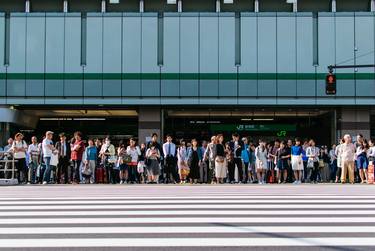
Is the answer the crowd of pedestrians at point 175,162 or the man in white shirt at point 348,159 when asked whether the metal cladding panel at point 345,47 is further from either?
the man in white shirt at point 348,159

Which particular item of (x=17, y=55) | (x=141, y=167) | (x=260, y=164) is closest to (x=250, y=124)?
(x=17, y=55)

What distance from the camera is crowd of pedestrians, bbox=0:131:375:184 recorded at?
21453 millimetres

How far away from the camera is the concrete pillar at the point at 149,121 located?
37.0m

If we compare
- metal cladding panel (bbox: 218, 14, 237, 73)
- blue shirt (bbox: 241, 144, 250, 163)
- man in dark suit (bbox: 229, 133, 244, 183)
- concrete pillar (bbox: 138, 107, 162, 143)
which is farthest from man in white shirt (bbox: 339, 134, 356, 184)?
concrete pillar (bbox: 138, 107, 162, 143)

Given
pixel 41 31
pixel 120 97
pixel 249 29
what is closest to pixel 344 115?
pixel 249 29

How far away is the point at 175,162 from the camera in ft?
74.3

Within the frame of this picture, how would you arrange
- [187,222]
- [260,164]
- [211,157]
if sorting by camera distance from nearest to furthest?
[187,222], [211,157], [260,164]

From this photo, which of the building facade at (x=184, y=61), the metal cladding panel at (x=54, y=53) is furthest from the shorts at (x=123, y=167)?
the metal cladding panel at (x=54, y=53)

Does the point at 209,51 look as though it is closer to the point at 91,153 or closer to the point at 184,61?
the point at 184,61

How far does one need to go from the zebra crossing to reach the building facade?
22.1 meters

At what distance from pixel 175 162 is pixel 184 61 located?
1515 centimetres

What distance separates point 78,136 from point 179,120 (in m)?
18.1

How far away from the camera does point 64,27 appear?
36.8 m

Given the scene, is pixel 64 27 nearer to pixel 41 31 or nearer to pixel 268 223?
pixel 41 31
